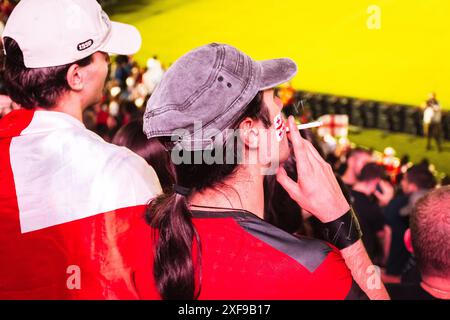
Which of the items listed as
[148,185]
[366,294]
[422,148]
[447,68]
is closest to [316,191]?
[366,294]

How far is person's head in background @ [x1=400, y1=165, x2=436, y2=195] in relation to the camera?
557 centimetres

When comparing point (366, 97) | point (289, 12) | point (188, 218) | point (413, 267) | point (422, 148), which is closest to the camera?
point (188, 218)

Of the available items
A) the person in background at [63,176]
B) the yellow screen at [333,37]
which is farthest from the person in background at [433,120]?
the person in background at [63,176]

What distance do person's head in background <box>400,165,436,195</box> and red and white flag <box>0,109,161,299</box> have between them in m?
4.08

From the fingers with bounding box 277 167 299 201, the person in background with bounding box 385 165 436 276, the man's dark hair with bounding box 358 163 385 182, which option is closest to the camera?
the fingers with bounding box 277 167 299 201

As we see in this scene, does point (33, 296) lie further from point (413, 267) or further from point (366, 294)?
point (413, 267)

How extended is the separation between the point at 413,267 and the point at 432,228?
3.33 feet

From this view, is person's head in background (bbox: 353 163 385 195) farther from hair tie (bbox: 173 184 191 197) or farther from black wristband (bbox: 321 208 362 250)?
hair tie (bbox: 173 184 191 197)

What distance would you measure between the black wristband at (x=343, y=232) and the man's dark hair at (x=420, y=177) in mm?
4082

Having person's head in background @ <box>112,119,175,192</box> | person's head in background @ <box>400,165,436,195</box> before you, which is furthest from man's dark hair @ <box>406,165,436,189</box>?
person's head in background @ <box>112,119,175,192</box>

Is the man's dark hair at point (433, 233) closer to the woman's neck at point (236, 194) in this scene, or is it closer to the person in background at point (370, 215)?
the woman's neck at point (236, 194)

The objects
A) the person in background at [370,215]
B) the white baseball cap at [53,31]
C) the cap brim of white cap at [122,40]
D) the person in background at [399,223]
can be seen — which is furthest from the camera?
the person in background at [399,223]

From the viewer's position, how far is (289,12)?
2911 cm

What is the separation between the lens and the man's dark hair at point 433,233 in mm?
1927
